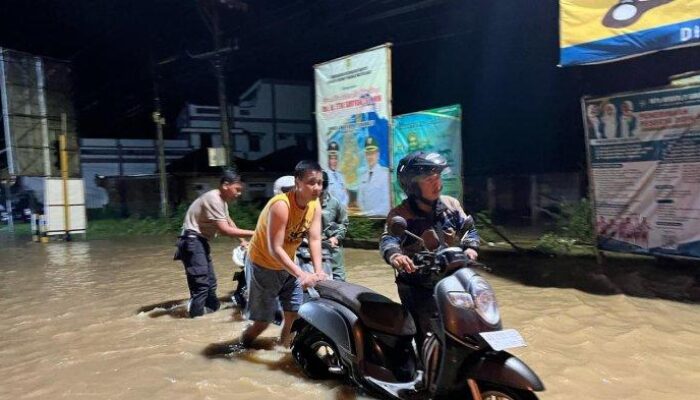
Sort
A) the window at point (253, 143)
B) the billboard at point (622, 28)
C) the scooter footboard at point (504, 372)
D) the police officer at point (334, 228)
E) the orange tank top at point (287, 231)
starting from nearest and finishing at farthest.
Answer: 1. the scooter footboard at point (504, 372)
2. the orange tank top at point (287, 231)
3. the police officer at point (334, 228)
4. the billboard at point (622, 28)
5. the window at point (253, 143)

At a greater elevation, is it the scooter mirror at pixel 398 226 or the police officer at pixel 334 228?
the scooter mirror at pixel 398 226

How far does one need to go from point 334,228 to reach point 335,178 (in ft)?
15.3

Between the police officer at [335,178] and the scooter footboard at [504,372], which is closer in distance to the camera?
the scooter footboard at [504,372]

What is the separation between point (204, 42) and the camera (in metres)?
18.6

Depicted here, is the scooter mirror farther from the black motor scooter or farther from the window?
the window

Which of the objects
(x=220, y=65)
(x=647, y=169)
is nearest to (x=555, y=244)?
(x=647, y=169)

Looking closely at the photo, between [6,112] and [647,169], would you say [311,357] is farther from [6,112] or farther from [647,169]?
[6,112]

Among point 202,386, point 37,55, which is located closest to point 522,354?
point 202,386

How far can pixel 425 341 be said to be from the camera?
10.2ft

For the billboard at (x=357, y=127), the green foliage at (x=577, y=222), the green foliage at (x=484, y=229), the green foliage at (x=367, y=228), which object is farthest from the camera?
the green foliage at (x=367, y=228)

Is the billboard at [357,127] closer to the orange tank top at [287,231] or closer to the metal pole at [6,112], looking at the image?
the orange tank top at [287,231]

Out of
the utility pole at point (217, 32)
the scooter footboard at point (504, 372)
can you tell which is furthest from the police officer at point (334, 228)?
the utility pole at point (217, 32)

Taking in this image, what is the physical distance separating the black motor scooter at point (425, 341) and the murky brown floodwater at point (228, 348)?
38 cm

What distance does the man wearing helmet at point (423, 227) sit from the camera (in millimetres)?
3088
